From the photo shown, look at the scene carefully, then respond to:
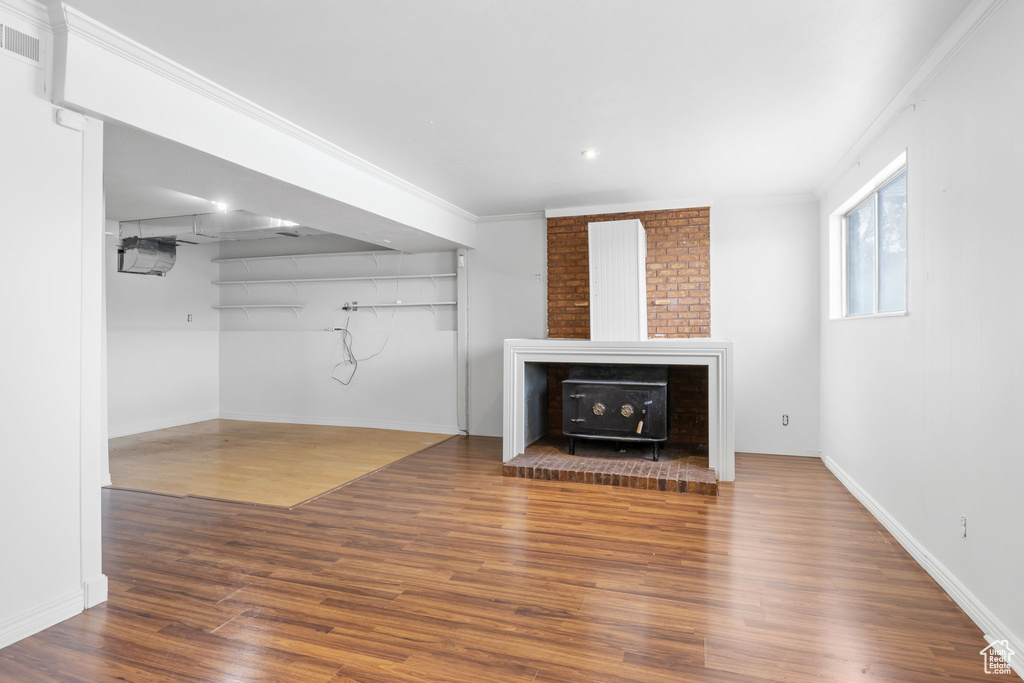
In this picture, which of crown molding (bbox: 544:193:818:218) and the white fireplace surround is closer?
the white fireplace surround

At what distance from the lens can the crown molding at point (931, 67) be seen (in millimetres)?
2176

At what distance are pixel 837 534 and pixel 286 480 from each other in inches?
153

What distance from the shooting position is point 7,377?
210cm

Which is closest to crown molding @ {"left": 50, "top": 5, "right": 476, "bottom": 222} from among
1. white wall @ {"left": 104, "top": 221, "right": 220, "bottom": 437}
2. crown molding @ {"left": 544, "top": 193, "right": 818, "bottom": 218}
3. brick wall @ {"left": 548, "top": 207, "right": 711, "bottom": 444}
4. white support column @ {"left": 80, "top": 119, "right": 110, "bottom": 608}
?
white support column @ {"left": 80, "top": 119, "right": 110, "bottom": 608}

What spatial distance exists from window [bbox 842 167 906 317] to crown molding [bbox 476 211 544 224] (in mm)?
2886

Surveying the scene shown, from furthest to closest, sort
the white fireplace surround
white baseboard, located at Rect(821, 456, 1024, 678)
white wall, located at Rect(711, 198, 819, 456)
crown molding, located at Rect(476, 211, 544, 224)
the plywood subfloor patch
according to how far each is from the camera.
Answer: crown molding, located at Rect(476, 211, 544, 224)
white wall, located at Rect(711, 198, 819, 456)
the white fireplace surround
the plywood subfloor patch
white baseboard, located at Rect(821, 456, 1024, 678)

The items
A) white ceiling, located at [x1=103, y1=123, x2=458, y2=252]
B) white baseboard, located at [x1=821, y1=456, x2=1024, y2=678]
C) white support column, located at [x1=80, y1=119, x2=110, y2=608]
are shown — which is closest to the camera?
white baseboard, located at [x1=821, y1=456, x2=1024, y2=678]

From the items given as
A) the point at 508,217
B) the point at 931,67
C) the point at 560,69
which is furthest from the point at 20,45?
the point at 508,217

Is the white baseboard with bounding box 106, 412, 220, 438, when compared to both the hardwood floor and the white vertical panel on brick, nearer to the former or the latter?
the hardwood floor

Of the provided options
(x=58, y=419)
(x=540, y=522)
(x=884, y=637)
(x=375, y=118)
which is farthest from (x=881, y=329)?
(x=58, y=419)

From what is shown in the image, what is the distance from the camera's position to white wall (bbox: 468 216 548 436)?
601cm

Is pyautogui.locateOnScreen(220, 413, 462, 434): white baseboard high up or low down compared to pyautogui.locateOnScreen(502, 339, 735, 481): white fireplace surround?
down

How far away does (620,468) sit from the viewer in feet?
14.6

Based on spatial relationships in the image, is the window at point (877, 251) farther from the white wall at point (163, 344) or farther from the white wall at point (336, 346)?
the white wall at point (163, 344)
